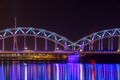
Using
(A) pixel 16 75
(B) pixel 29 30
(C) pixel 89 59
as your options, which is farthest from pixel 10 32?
(A) pixel 16 75

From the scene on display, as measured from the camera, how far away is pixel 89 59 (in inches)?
1535

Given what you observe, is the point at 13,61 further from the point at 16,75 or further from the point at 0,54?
the point at 16,75

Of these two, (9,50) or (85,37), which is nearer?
(9,50)

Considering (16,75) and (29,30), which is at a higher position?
(29,30)

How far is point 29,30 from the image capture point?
41438 millimetres

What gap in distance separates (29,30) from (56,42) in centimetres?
300

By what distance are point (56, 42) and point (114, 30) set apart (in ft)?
16.9

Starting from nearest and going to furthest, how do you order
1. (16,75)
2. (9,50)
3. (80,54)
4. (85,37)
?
1. (16,75)
2. (9,50)
3. (80,54)
4. (85,37)

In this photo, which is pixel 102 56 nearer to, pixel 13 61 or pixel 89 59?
pixel 89 59

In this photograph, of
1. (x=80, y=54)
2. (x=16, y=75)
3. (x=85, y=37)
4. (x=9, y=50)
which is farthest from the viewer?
(x=85, y=37)

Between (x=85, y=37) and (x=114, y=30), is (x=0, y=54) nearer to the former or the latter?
(x=85, y=37)

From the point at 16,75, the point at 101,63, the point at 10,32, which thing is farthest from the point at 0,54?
the point at 16,75

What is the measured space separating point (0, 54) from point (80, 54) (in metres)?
6.24

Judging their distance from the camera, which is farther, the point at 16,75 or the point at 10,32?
the point at 10,32
